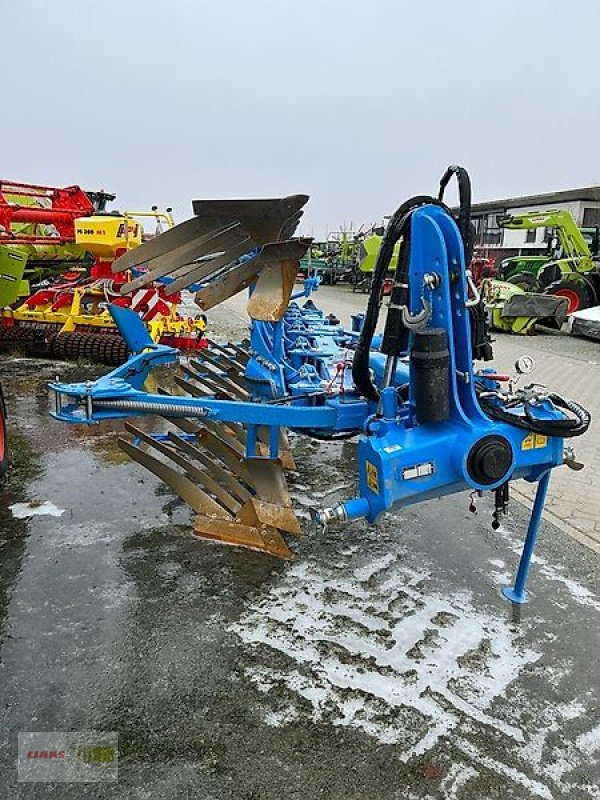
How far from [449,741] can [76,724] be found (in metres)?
1.18

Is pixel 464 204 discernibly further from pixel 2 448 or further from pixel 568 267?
pixel 568 267

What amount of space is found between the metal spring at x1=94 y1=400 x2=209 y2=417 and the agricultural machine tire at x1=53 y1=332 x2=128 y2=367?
490cm

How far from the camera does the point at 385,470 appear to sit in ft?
7.80

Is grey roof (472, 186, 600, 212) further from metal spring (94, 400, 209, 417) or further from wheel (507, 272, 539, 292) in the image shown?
metal spring (94, 400, 209, 417)

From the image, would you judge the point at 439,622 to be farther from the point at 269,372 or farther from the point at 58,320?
the point at 58,320

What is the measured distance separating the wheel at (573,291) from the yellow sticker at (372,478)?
1151 centimetres

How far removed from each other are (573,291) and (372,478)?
11726 millimetres

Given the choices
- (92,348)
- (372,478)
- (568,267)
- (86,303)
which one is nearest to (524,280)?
(568,267)

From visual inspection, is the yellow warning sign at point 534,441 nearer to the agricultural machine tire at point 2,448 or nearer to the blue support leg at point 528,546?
the blue support leg at point 528,546

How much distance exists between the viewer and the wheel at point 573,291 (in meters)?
12.9

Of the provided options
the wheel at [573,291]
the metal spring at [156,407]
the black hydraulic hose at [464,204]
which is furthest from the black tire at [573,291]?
the metal spring at [156,407]

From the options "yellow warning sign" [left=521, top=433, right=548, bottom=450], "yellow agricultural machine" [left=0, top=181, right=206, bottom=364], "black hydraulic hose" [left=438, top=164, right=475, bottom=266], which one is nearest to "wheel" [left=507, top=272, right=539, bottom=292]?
"yellow agricultural machine" [left=0, top=181, right=206, bottom=364]

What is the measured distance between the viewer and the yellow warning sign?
257 centimetres

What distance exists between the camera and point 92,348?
25.4 ft
